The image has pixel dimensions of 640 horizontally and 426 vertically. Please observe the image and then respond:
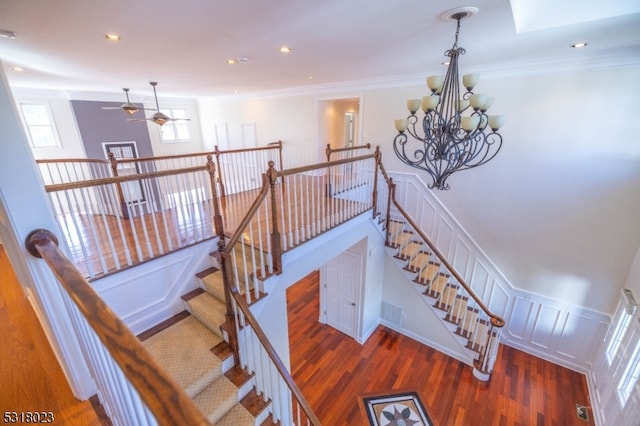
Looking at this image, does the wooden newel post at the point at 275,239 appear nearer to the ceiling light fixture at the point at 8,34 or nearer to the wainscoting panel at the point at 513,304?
the ceiling light fixture at the point at 8,34

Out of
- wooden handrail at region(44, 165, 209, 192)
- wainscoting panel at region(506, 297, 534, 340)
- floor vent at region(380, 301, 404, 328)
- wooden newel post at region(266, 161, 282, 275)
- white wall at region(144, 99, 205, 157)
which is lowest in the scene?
floor vent at region(380, 301, 404, 328)

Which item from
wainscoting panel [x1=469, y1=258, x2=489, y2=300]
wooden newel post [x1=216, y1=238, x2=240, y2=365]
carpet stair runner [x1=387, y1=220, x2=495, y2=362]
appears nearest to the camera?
wooden newel post [x1=216, y1=238, x2=240, y2=365]

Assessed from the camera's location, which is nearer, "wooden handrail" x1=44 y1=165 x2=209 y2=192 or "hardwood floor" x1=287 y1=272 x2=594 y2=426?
"wooden handrail" x1=44 y1=165 x2=209 y2=192

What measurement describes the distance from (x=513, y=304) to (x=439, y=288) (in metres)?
1.21

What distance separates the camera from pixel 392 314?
16.6ft

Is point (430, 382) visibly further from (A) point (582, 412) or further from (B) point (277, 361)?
(B) point (277, 361)

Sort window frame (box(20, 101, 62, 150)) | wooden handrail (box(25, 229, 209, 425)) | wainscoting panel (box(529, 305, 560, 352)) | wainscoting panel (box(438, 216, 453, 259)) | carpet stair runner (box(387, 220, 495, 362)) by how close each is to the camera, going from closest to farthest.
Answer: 1. wooden handrail (box(25, 229, 209, 425))
2. wainscoting panel (box(529, 305, 560, 352))
3. carpet stair runner (box(387, 220, 495, 362))
4. wainscoting panel (box(438, 216, 453, 259))
5. window frame (box(20, 101, 62, 150))

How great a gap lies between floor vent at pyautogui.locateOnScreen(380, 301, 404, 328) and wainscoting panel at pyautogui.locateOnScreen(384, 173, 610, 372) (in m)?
1.38

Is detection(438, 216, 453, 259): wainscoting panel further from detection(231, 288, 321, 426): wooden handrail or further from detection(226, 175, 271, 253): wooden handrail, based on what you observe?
detection(231, 288, 321, 426): wooden handrail

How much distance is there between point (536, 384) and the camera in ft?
12.7

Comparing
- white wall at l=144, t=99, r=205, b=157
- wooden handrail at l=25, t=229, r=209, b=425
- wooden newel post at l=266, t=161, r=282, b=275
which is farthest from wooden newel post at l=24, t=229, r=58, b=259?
white wall at l=144, t=99, r=205, b=157

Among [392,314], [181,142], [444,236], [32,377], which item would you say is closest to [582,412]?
[392,314]

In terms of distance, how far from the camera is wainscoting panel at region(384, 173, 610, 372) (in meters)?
4.00

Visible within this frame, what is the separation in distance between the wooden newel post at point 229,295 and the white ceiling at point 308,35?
6.24ft
